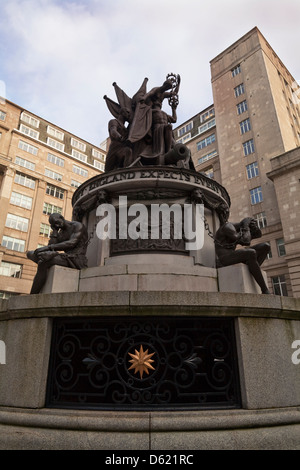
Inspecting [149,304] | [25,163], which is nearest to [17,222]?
[25,163]

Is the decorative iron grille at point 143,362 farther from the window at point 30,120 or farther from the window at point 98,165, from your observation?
the window at point 98,165

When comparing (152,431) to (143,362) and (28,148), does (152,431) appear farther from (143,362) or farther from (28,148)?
(28,148)

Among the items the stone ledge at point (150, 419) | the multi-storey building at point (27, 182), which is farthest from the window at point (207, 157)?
the stone ledge at point (150, 419)

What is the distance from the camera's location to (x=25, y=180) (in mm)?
43094

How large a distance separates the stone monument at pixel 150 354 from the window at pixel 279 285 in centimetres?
2855

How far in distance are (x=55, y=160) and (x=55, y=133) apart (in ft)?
23.4

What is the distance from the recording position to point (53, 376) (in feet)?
13.5

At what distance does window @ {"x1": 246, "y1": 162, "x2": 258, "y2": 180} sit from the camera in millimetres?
38594

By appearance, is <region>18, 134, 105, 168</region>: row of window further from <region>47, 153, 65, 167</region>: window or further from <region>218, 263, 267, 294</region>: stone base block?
<region>218, 263, 267, 294</region>: stone base block

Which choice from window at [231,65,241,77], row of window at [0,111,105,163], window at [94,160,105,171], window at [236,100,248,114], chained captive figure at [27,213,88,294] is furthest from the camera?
window at [94,160,105,171]

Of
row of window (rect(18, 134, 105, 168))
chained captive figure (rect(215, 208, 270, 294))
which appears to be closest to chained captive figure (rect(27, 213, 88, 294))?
chained captive figure (rect(215, 208, 270, 294))

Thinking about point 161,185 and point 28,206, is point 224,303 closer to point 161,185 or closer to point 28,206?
point 161,185

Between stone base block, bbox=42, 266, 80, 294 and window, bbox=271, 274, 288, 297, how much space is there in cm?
3024
